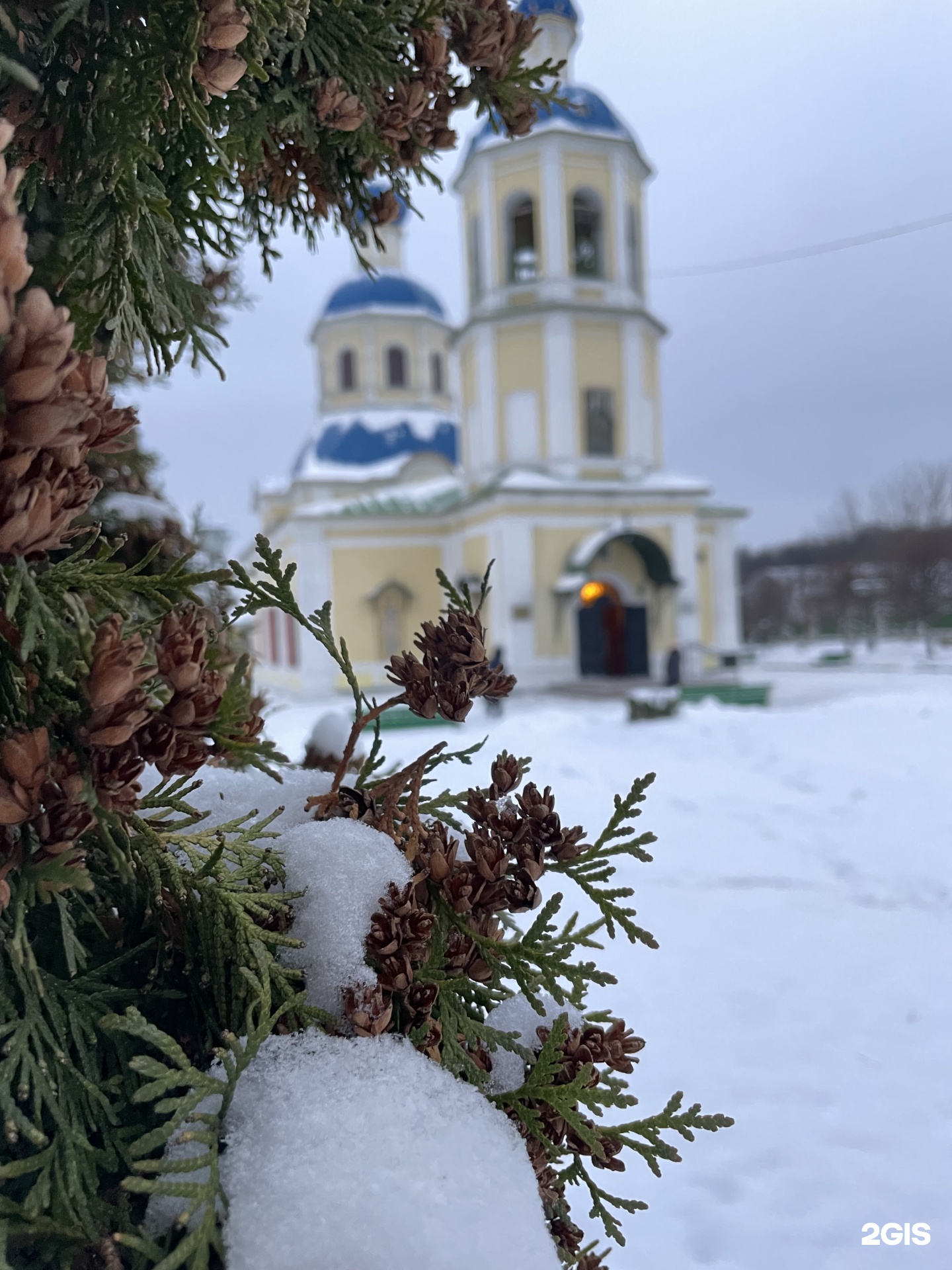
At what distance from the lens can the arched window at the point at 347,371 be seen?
87.9 ft

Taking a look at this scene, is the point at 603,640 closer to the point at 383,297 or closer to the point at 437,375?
the point at 437,375

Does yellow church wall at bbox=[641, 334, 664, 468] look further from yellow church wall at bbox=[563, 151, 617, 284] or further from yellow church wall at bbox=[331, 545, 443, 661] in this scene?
yellow church wall at bbox=[331, 545, 443, 661]

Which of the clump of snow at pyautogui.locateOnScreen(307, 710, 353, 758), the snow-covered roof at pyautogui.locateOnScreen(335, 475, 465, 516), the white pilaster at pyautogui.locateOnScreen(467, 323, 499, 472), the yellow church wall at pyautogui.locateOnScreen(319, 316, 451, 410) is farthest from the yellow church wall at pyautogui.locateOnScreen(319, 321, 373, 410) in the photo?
the clump of snow at pyautogui.locateOnScreen(307, 710, 353, 758)

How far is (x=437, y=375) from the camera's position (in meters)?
27.6

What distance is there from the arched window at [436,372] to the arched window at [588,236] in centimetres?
901

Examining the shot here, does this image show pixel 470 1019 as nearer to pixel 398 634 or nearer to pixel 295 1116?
pixel 295 1116

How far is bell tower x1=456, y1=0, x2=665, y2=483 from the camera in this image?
17891 millimetres

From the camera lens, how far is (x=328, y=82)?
4.44 ft

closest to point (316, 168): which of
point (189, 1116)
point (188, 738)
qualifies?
Answer: point (188, 738)

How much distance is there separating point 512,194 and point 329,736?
60.0 feet

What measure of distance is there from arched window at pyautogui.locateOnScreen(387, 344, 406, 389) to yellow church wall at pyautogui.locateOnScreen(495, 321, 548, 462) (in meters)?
9.02

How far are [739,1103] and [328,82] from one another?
10.9 ft

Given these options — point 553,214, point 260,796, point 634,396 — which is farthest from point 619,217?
point 260,796

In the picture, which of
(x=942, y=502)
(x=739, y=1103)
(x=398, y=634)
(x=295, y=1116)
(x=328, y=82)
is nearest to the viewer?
(x=295, y=1116)
